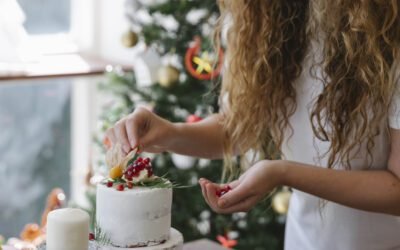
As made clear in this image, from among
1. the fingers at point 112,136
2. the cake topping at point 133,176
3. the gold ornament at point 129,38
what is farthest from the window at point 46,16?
the cake topping at point 133,176

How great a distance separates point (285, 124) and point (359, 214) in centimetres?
27

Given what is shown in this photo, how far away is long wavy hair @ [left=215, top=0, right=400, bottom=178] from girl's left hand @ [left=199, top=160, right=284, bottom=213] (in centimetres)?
21

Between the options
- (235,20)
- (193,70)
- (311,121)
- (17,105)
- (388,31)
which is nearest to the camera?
(388,31)

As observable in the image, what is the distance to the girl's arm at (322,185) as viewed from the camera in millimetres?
1532

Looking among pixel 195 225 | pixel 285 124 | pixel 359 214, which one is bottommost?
pixel 195 225

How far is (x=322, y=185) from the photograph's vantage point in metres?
1.58

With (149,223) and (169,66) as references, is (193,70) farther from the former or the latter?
(149,223)

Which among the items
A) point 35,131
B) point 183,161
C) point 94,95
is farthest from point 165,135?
point 94,95

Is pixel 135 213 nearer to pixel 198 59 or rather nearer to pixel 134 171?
pixel 134 171

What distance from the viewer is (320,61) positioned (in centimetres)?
176

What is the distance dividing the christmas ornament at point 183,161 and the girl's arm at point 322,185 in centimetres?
163

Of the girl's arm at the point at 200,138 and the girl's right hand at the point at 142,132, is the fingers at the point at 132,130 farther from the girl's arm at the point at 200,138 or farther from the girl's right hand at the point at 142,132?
the girl's arm at the point at 200,138

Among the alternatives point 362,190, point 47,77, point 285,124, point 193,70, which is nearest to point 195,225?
point 193,70

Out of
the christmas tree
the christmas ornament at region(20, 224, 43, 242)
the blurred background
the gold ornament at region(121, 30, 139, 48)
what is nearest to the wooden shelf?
the blurred background
